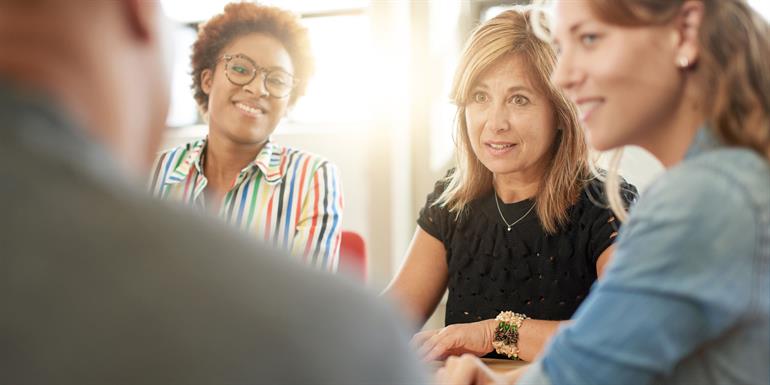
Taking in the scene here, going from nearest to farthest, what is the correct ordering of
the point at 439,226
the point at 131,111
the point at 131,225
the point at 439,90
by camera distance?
the point at 131,225 → the point at 131,111 → the point at 439,226 → the point at 439,90

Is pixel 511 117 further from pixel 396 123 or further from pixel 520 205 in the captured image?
pixel 396 123

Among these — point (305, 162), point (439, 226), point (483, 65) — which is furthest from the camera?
point (305, 162)

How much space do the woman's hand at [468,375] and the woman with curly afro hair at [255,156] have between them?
1063 millimetres

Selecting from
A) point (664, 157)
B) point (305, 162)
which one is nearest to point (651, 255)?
point (664, 157)

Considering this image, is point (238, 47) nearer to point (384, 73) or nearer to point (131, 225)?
point (384, 73)

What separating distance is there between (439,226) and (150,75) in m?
1.55

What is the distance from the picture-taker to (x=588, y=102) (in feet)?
3.32

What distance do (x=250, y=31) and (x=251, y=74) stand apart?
18 centimetres

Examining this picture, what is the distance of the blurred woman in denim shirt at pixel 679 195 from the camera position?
78 centimetres

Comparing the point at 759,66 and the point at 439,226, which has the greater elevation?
the point at 759,66

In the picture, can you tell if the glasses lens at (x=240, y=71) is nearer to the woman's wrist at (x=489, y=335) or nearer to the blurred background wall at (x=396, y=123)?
the woman's wrist at (x=489, y=335)

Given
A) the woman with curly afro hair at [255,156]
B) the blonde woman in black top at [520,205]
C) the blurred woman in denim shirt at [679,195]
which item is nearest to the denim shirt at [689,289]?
the blurred woman in denim shirt at [679,195]

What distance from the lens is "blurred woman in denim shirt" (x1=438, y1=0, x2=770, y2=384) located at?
782 mm

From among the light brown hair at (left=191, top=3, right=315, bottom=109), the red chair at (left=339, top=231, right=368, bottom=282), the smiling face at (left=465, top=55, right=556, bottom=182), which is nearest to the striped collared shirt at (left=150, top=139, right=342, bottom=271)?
the red chair at (left=339, top=231, right=368, bottom=282)
